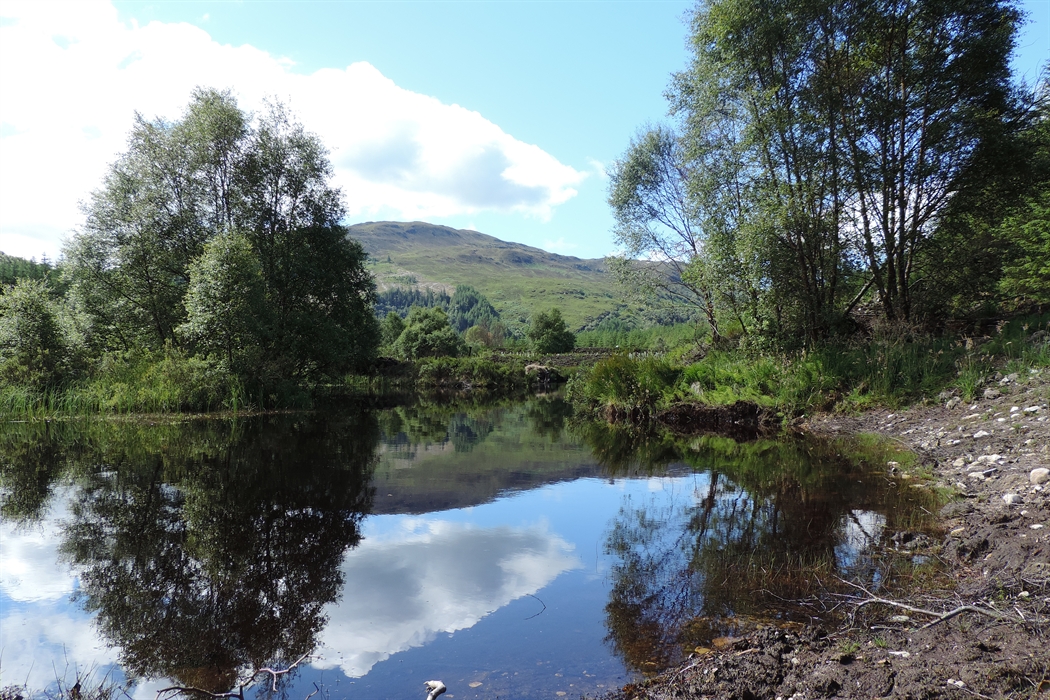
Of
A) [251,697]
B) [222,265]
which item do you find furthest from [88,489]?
[222,265]

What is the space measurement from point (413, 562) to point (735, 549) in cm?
287

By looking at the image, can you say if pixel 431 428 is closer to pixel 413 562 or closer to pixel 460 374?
pixel 413 562

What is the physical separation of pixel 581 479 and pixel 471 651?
5345mm

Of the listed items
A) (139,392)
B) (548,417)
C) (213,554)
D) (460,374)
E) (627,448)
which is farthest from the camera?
(460,374)

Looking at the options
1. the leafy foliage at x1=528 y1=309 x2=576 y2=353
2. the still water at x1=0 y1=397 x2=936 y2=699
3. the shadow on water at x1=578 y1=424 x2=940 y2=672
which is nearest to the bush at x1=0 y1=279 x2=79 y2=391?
the still water at x1=0 y1=397 x2=936 y2=699

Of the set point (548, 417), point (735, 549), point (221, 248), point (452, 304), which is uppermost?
point (452, 304)

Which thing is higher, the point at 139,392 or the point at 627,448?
the point at 139,392

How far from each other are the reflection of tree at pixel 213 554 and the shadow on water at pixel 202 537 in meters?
0.01

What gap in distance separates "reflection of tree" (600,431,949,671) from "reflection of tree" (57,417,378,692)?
7.35ft

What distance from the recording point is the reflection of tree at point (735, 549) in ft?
12.5

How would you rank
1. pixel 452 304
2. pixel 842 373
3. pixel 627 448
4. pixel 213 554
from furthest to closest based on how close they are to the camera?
pixel 452 304 < pixel 842 373 < pixel 627 448 < pixel 213 554

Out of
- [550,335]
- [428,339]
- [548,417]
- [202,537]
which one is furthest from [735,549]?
[550,335]

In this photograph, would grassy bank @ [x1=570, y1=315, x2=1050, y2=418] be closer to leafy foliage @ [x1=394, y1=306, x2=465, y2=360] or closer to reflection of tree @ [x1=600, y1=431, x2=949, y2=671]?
reflection of tree @ [x1=600, y1=431, x2=949, y2=671]

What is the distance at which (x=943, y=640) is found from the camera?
9.12 feet
